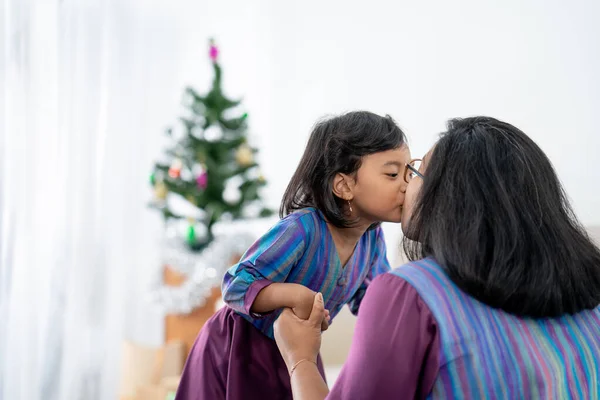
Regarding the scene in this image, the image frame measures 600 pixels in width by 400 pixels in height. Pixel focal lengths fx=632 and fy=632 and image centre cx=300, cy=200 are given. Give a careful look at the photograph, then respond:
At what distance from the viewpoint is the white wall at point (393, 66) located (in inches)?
92.4

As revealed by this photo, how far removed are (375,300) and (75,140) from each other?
2.08 m

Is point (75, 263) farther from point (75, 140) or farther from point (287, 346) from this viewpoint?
point (287, 346)

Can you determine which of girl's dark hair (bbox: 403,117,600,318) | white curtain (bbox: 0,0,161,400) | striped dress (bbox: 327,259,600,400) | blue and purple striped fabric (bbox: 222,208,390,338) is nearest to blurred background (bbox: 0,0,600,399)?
white curtain (bbox: 0,0,161,400)

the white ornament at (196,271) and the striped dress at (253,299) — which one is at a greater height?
the striped dress at (253,299)

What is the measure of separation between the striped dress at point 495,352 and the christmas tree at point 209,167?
8.95ft

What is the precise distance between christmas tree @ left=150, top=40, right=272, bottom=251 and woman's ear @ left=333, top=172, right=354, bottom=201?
201cm

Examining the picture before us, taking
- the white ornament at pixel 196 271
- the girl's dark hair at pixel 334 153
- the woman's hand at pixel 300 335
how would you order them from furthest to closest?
the white ornament at pixel 196 271
the girl's dark hair at pixel 334 153
the woman's hand at pixel 300 335

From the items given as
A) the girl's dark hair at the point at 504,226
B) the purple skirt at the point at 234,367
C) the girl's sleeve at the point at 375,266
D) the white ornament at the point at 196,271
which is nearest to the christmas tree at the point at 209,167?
the white ornament at the point at 196,271

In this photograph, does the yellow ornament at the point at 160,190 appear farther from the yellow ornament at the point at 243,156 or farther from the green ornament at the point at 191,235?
the yellow ornament at the point at 243,156

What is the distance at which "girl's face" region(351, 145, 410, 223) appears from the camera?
1.49 m

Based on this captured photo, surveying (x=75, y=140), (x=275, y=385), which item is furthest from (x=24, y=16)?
(x=275, y=385)

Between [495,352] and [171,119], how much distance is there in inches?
133

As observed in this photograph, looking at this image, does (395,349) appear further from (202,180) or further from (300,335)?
(202,180)

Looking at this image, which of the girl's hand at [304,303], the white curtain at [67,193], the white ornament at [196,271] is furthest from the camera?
the white ornament at [196,271]
